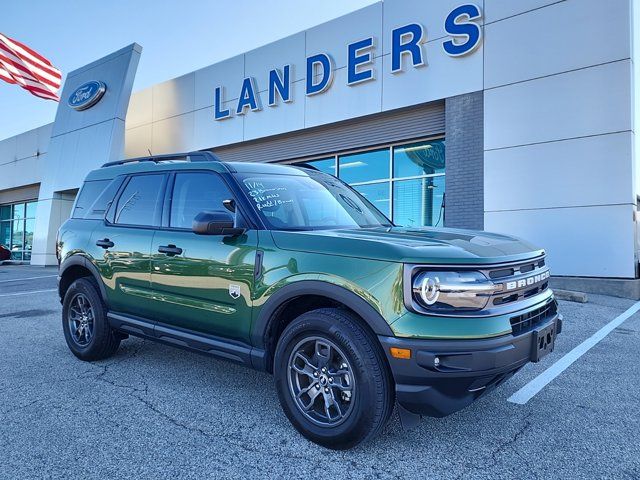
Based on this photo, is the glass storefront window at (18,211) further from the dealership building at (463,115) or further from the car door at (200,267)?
the car door at (200,267)

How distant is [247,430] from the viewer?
9.57ft

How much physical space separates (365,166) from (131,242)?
373 inches

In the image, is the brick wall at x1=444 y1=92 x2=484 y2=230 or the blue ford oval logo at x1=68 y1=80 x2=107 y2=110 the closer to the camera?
the brick wall at x1=444 y1=92 x2=484 y2=230

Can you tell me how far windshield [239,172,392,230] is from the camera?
130 inches

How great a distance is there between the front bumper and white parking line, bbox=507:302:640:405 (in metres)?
1.25

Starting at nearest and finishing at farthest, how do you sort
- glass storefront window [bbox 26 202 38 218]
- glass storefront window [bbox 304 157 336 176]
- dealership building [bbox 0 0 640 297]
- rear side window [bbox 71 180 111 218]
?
rear side window [bbox 71 180 111 218] < dealership building [bbox 0 0 640 297] < glass storefront window [bbox 304 157 336 176] < glass storefront window [bbox 26 202 38 218]

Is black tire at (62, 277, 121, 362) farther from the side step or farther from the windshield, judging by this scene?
the windshield

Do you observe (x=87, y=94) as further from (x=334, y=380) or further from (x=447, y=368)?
(x=447, y=368)

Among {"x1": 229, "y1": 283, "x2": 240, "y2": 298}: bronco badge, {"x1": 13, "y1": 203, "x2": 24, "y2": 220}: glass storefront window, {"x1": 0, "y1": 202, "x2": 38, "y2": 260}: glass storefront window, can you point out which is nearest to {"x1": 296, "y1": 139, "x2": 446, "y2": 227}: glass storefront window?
{"x1": 229, "y1": 283, "x2": 240, "y2": 298}: bronco badge

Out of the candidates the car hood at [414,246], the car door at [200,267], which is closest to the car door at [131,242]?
the car door at [200,267]

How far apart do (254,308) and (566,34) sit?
9.22 meters

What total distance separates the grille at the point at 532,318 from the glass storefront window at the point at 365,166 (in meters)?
9.43

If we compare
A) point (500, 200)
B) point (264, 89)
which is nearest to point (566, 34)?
point (500, 200)

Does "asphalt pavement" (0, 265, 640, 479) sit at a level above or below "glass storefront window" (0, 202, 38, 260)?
below
